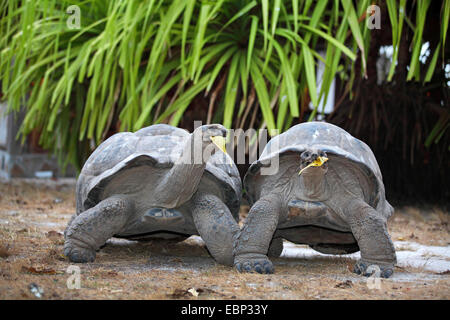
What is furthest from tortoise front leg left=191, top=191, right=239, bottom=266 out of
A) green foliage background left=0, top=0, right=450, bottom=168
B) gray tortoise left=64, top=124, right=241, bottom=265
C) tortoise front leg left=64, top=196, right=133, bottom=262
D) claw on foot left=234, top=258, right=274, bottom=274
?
green foliage background left=0, top=0, right=450, bottom=168

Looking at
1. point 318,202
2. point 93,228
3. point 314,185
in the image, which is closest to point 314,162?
point 314,185

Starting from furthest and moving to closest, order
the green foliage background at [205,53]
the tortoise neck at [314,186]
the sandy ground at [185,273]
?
the green foliage background at [205,53] → the tortoise neck at [314,186] → the sandy ground at [185,273]

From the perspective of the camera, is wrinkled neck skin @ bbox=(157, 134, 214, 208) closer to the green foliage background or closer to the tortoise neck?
the tortoise neck

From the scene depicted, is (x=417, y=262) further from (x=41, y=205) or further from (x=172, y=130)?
(x=41, y=205)

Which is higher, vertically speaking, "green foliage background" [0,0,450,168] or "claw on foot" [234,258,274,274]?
"green foliage background" [0,0,450,168]

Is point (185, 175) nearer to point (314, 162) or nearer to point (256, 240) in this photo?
point (256, 240)

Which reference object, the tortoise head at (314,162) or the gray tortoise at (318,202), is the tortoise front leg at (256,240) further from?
the tortoise head at (314,162)

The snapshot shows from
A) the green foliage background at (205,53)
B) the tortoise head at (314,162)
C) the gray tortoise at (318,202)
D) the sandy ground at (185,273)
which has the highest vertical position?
the green foliage background at (205,53)

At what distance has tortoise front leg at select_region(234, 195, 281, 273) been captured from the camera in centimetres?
248

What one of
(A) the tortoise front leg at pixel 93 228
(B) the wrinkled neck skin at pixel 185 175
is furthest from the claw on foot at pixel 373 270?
(A) the tortoise front leg at pixel 93 228

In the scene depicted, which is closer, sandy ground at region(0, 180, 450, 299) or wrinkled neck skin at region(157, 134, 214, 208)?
sandy ground at region(0, 180, 450, 299)

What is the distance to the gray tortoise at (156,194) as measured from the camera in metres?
2.63

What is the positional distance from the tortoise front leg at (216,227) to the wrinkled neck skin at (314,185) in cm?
38

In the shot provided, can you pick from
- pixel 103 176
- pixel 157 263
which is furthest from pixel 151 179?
pixel 157 263
